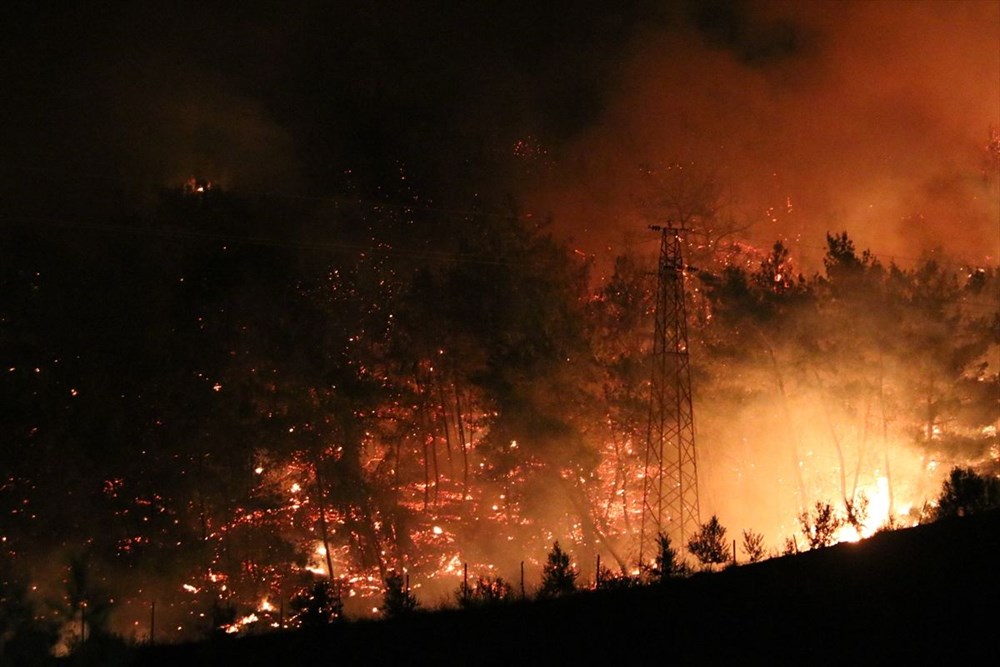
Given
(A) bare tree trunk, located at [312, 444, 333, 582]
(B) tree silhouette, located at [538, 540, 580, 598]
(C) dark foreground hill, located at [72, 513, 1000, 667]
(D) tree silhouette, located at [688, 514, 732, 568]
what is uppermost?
(A) bare tree trunk, located at [312, 444, 333, 582]

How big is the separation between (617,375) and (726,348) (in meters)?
3.38

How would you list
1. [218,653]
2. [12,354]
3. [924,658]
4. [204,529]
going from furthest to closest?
1. [204,529]
2. [12,354]
3. [218,653]
4. [924,658]

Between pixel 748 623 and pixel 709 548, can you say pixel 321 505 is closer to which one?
pixel 709 548

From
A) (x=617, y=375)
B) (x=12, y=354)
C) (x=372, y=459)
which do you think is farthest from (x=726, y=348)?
(x=12, y=354)

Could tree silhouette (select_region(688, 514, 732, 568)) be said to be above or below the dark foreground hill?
above

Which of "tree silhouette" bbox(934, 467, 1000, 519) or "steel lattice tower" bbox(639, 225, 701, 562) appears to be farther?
"steel lattice tower" bbox(639, 225, 701, 562)

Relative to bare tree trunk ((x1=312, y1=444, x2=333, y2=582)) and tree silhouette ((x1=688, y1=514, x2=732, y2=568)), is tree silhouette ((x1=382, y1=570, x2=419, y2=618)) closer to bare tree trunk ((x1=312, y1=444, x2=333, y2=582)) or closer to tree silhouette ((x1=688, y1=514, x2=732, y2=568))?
tree silhouette ((x1=688, y1=514, x2=732, y2=568))

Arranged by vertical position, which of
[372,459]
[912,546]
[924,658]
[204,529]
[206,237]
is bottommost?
[924,658]

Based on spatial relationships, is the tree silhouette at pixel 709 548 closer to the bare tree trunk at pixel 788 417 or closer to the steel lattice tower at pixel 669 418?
the steel lattice tower at pixel 669 418

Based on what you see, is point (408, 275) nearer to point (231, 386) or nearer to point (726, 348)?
point (231, 386)

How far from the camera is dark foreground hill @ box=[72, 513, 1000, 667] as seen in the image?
25.0 ft

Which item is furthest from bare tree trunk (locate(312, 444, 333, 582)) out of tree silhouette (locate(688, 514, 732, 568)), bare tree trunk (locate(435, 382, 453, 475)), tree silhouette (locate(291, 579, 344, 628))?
tree silhouette (locate(688, 514, 732, 568))

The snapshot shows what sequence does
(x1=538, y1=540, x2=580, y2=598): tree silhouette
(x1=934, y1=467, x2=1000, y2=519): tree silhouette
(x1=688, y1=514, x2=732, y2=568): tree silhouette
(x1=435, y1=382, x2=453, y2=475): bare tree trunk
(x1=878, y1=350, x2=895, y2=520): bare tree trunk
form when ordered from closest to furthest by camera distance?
(x1=538, y1=540, x2=580, y2=598): tree silhouette < (x1=688, y1=514, x2=732, y2=568): tree silhouette < (x1=934, y1=467, x2=1000, y2=519): tree silhouette < (x1=878, y1=350, x2=895, y2=520): bare tree trunk < (x1=435, y1=382, x2=453, y2=475): bare tree trunk

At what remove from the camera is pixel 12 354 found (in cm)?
2641
